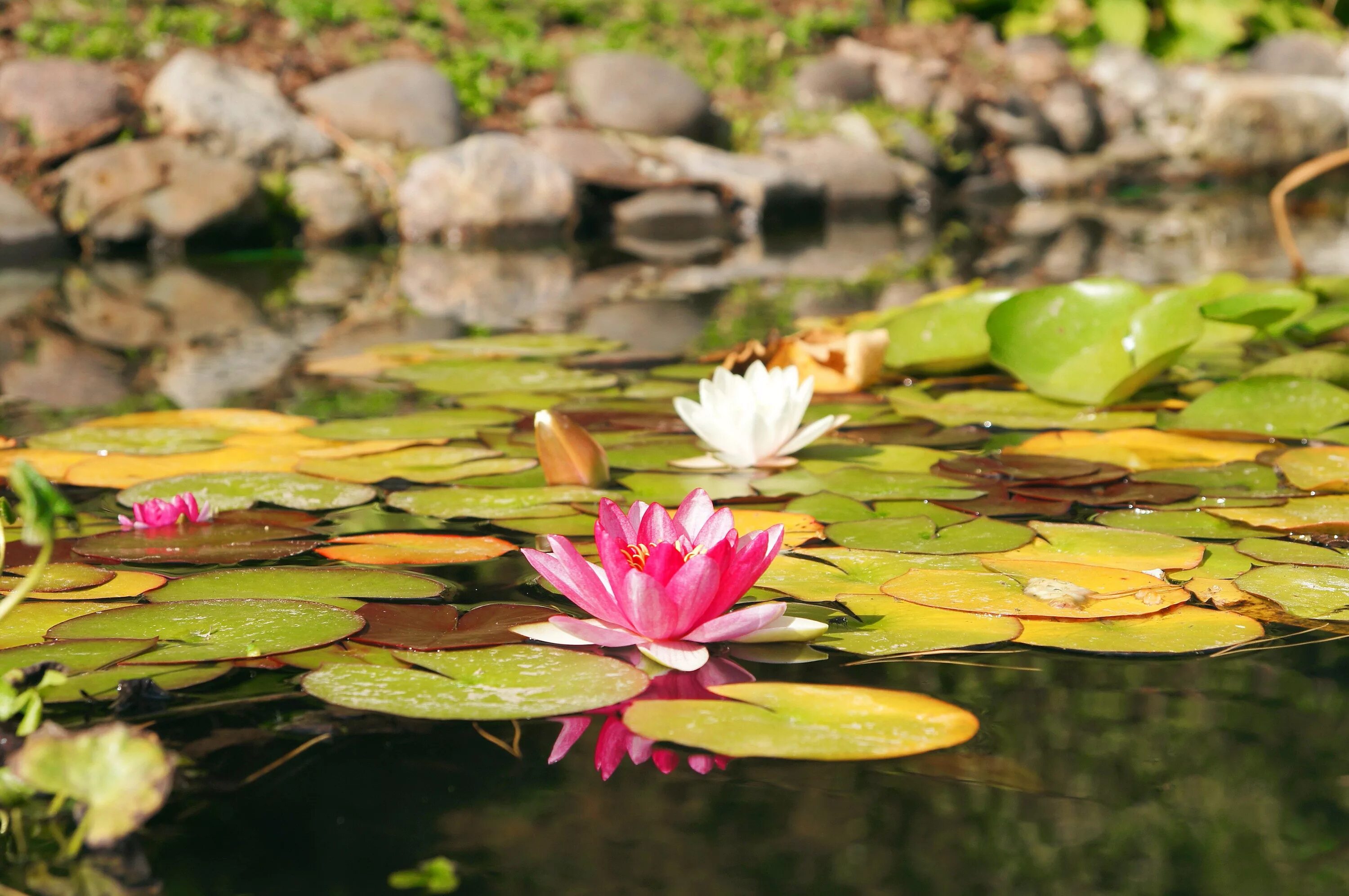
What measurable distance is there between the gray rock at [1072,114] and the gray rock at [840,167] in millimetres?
2422

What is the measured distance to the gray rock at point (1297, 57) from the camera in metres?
10.6

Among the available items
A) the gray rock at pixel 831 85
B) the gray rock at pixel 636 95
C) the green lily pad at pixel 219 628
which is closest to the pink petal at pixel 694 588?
the green lily pad at pixel 219 628

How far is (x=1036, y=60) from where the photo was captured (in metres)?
9.88

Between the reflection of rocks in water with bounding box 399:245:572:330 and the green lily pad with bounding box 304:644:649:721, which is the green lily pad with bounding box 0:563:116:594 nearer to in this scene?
the green lily pad with bounding box 304:644:649:721

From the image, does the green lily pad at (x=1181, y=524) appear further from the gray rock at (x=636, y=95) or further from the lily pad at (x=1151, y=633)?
the gray rock at (x=636, y=95)

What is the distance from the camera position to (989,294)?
2359 mm

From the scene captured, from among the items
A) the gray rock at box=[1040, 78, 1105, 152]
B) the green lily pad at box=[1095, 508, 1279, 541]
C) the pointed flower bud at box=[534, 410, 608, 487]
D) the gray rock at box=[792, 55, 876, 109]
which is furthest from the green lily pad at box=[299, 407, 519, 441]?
the gray rock at box=[1040, 78, 1105, 152]

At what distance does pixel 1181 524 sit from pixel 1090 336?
0.72m

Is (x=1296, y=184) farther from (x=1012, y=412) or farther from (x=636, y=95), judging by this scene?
(x=636, y=95)

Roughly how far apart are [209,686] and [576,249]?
4.93 m

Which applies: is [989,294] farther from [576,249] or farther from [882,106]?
[882,106]

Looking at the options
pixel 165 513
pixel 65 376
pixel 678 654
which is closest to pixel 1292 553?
pixel 678 654

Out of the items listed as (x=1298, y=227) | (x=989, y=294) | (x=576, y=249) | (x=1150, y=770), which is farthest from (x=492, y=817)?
(x=1298, y=227)

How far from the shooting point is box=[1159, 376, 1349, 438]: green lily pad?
5.99 ft
